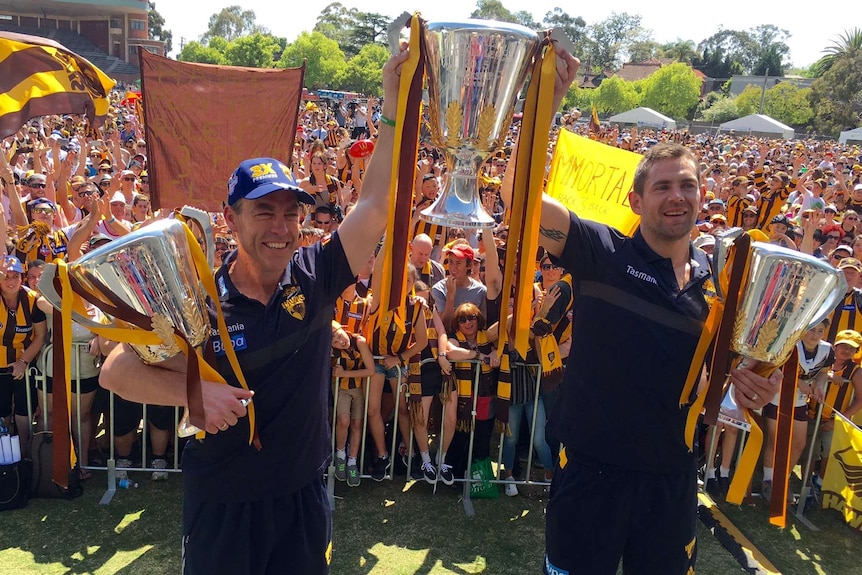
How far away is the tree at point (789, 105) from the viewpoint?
5603 centimetres

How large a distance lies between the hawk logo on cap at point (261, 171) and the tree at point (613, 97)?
2551 inches

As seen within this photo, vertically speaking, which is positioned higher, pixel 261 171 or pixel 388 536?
pixel 261 171

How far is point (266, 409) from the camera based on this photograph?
2.22 meters

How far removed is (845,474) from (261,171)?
4.89 metres

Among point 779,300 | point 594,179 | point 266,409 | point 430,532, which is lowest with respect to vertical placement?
point 430,532

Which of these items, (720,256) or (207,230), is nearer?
(207,230)

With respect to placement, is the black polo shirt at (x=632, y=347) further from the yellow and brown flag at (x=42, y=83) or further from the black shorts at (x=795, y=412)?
the yellow and brown flag at (x=42, y=83)

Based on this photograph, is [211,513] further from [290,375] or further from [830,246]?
[830,246]

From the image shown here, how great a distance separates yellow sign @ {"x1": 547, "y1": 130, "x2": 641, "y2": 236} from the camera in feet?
17.1

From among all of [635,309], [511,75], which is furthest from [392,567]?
[511,75]

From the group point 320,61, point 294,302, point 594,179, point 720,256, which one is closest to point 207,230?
point 294,302

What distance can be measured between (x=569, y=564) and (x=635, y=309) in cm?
99

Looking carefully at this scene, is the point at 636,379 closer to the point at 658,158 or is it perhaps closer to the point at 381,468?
the point at 658,158

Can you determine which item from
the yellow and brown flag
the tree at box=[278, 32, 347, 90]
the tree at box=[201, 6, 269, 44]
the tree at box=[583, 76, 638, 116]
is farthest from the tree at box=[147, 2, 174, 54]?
the yellow and brown flag
